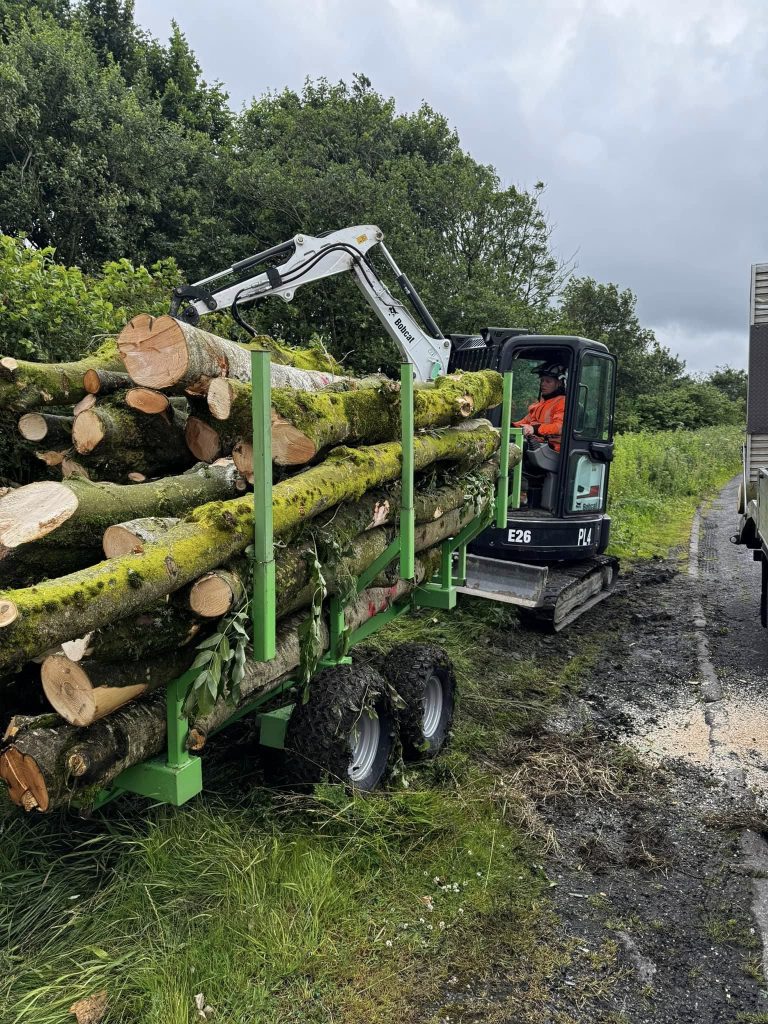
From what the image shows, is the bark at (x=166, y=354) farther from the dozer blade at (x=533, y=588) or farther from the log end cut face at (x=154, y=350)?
the dozer blade at (x=533, y=588)

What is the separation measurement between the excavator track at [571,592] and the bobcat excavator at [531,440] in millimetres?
14

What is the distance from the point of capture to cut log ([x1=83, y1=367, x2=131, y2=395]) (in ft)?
12.6

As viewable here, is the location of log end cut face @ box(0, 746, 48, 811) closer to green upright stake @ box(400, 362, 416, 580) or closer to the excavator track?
green upright stake @ box(400, 362, 416, 580)

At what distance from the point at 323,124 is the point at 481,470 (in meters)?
19.5

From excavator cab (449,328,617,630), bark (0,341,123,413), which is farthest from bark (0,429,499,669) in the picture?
excavator cab (449,328,617,630)

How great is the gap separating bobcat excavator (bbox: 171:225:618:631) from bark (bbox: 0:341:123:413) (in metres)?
2.54

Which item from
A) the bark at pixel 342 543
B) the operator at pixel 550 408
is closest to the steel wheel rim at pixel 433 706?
the bark at pixel 342 543

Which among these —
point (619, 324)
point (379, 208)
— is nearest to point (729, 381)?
point (619, 324)

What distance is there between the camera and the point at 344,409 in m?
3.88

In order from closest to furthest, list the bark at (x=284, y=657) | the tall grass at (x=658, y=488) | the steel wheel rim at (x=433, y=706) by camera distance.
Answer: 1. the bark at (x=284, y=657)
2. the steel wheel rim at (x=433, y=706)
3. the tall grass at (x=658, y=488)

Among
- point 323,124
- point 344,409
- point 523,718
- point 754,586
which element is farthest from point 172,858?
point 323,124

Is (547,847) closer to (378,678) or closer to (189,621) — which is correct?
(378,678)

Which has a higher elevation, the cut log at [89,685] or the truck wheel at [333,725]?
the cut log at [89,685]

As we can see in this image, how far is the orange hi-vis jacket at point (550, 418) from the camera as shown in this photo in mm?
7797
